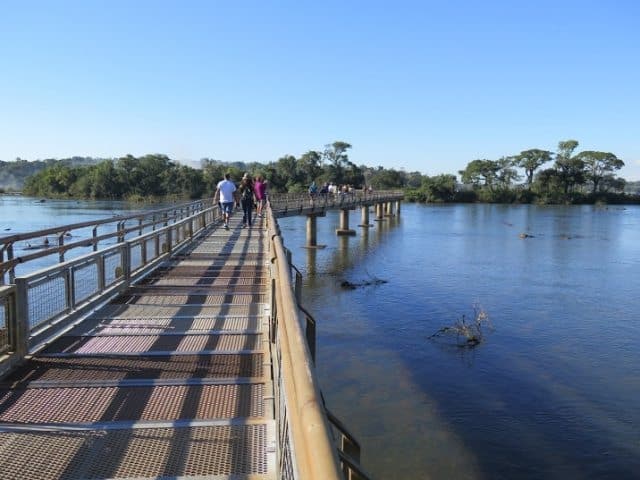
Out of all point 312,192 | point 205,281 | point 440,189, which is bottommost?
point 205,281

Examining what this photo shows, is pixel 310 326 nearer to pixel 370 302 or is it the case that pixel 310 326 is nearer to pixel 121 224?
pixel 121 224

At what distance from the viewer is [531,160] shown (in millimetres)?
124812

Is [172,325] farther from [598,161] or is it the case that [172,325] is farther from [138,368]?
[598,161]

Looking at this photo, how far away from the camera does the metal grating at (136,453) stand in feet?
Answer: 11.3

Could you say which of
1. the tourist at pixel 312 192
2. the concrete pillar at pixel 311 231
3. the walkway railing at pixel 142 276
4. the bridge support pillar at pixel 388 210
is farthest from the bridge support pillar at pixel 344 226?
the walkway railing at pixel 142 276

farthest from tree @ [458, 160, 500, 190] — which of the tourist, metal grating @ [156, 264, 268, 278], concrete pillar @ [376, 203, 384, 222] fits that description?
metal grating @ [156, 264, 268, 278]

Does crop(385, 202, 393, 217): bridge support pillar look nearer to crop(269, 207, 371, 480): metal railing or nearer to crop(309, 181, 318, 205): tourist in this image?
→ crop(309, 181, 318, 205): tourist

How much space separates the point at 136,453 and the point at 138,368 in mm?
1720

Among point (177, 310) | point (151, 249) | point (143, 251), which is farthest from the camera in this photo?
point (151, 249)

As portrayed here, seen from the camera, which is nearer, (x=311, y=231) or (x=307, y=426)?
(x=307, y=426)

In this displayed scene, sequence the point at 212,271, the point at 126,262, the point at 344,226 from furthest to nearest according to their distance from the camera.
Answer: the point at 344,226 < the point at 212,271 < the point at 126,262

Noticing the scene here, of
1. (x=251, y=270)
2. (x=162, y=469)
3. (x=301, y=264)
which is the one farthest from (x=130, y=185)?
(x=162, y=469)

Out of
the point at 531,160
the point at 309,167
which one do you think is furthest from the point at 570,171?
the point at 309,167

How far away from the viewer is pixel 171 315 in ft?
24.1
